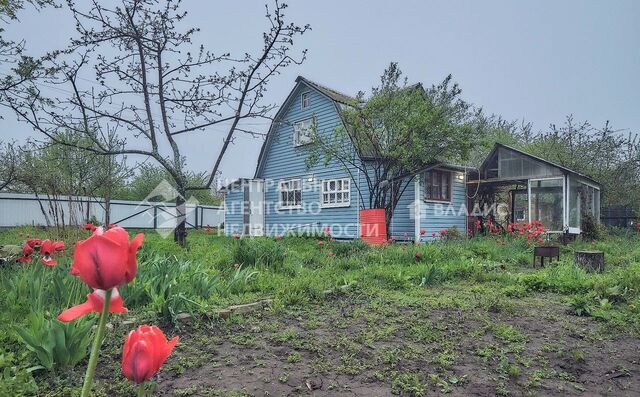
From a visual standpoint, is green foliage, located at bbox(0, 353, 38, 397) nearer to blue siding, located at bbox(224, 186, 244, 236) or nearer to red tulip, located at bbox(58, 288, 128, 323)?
red tulip, located at bbox(58, 288, 128, 323)

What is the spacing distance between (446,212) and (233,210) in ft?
30.9

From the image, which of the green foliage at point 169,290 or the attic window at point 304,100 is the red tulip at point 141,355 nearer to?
the green foliage at point 169,290

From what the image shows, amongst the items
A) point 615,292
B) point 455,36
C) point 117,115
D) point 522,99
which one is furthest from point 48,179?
point 522,99

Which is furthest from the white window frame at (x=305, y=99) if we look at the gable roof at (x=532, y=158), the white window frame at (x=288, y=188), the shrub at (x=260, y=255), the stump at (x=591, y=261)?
the stump at (x=591, y=261)

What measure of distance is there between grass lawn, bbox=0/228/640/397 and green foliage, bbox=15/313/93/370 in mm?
38

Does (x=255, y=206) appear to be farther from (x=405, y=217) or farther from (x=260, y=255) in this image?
(x=260, y=255)

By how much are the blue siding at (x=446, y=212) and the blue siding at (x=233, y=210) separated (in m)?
8.24

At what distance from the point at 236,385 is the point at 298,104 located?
1498cm

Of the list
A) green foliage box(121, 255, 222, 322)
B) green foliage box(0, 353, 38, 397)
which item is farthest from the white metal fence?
green foliage box(0, 353, 38, 397)

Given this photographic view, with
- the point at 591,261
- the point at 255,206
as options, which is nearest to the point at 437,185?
the point at 255,206

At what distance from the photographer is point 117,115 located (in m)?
7.35

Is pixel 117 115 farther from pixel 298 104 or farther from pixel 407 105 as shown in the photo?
pixel 298 104

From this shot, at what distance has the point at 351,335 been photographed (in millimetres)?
2889

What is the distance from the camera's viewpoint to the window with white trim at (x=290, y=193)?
16016 mm
